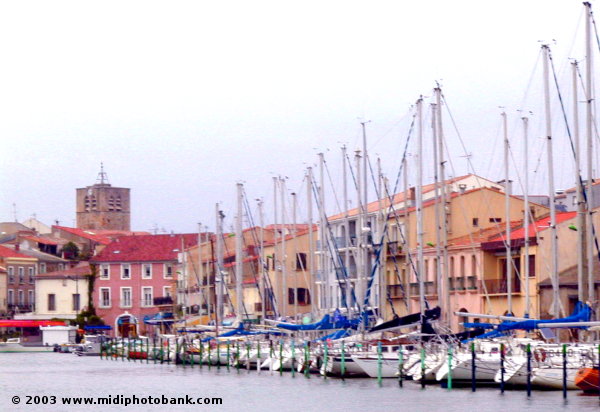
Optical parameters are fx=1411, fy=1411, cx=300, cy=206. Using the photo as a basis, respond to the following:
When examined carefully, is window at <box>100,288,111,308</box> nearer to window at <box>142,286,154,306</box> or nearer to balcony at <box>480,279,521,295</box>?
window at <box>142,286,154,306</box>

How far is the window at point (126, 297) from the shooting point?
15825 cm

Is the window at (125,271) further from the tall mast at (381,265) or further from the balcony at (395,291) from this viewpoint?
the tall mast at (381,265)

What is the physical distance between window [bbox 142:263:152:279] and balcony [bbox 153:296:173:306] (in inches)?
131

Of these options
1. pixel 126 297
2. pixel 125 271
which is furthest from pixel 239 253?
pixel 125 271

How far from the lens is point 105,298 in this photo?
6260 inches

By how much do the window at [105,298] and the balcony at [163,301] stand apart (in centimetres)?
537

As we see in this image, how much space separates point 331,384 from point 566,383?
14.3m

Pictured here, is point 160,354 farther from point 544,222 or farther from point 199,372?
point 544,222

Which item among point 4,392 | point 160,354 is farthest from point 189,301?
point 4,392

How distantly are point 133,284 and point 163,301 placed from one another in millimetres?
4409

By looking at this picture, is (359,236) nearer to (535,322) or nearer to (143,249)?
(535,322)

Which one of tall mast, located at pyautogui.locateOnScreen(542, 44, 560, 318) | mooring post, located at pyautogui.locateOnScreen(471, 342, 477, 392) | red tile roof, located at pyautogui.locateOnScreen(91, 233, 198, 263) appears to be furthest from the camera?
red tile roof, located at pyautogui.locateOnScreen(91, 233, 198, 263)

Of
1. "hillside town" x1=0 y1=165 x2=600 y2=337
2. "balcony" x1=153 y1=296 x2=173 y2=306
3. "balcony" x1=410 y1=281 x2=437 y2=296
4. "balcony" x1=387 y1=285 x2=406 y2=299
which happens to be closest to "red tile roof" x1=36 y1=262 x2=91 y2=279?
"hillside town" x1=0 y1=165 x2=600 y2=337

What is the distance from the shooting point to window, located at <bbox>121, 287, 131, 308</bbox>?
15825 centimetres
